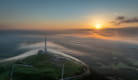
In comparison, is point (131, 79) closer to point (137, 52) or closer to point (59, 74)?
point (59, 74)

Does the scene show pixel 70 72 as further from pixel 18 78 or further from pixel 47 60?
pixel 18 78

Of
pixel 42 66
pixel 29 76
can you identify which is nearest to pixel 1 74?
pixel 29 76

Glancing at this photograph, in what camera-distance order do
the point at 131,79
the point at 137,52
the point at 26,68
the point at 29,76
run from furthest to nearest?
the point at 137,52
the point at 131,79
the point at 26,68
the point at 29,76

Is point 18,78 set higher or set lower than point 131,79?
higher

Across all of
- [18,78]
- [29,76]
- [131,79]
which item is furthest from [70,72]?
[131,79]

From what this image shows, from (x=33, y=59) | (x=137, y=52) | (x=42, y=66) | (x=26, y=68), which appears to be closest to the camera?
(x=26, y=68)

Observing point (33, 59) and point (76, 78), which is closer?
point (76, 78)

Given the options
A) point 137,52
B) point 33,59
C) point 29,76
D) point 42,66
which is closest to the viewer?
point 29,76

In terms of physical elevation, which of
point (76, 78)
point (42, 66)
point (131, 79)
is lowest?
point (131, 79)

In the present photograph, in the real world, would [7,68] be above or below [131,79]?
above
